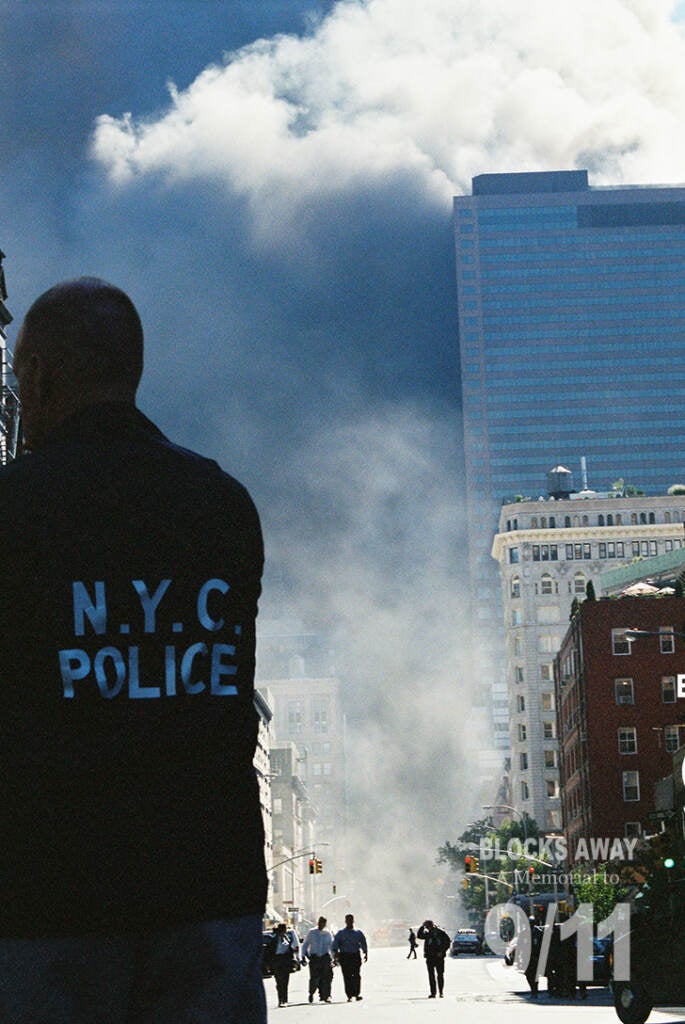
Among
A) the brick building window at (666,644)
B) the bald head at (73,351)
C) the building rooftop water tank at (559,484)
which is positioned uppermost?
the building rooftop water tank at (559,484)

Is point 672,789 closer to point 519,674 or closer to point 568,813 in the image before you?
point 568,813

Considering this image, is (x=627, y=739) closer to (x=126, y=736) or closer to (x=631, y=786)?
(x=631, y=786)

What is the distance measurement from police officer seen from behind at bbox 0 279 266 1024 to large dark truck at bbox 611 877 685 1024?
614 inches

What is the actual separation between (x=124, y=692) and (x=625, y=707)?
9352 cm

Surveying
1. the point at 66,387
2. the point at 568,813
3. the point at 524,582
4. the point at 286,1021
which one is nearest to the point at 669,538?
the point at 524,582

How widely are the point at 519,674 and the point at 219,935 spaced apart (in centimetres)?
15840

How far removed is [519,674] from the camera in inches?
6275

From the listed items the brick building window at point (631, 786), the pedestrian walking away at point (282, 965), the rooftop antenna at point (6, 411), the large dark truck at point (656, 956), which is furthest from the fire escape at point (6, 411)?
the brick building window at point (631, 786)

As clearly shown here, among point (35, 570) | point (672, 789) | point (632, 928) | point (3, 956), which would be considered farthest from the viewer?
point (672, 789)

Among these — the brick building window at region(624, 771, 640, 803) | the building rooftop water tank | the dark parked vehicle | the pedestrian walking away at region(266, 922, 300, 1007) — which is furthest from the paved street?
the building rooftop water tank

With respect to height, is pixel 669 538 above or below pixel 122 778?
above

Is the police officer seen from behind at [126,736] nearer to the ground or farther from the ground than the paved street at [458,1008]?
farther from the ground

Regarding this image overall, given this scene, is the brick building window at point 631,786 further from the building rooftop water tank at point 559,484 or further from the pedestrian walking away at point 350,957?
the building rooftop water tank at point 559,484

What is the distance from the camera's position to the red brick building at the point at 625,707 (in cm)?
9200
